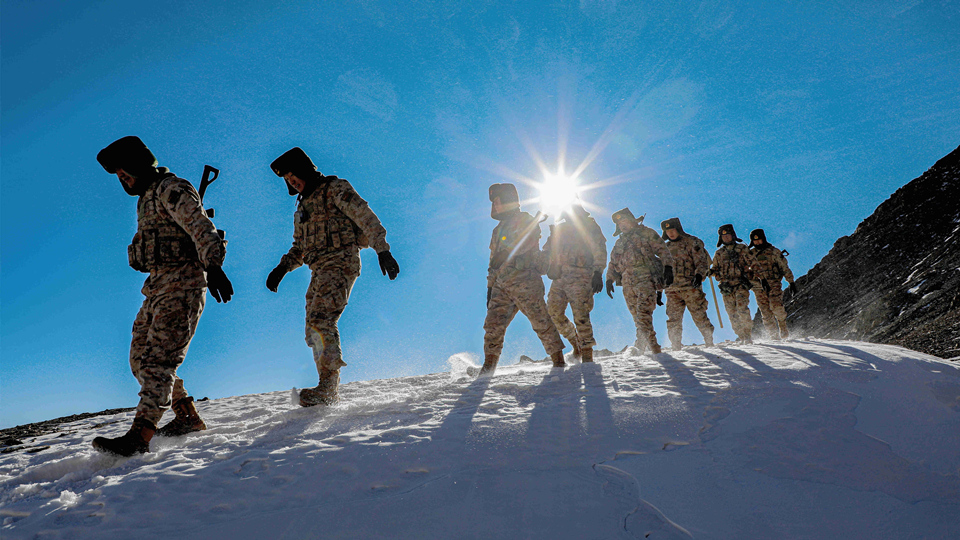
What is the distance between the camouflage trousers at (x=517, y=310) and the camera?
5816 mm

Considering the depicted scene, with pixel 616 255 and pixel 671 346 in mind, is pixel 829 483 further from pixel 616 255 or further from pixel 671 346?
pixel 671 346

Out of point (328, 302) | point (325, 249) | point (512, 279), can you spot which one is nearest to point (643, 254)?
point (512, 279)

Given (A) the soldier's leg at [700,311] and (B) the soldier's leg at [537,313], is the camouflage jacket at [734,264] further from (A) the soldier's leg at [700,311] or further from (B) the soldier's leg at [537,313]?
(B) the soldier's leg at [537,313]

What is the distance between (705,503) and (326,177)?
4.29 metres

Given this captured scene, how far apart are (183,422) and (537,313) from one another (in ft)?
12.0

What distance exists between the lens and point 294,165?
484cm

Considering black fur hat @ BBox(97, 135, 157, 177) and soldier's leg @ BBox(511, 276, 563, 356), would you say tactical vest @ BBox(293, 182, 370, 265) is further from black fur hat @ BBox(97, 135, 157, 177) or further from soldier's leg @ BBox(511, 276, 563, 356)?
soldier's leg @ BBox(511, 276, 563, 356)

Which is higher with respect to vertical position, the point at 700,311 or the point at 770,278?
the point at 770,278

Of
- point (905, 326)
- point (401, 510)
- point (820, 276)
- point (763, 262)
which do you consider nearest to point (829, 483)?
point (401, 510)

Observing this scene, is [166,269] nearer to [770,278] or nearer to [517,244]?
[517,244]

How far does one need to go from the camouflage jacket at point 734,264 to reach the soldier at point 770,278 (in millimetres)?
147

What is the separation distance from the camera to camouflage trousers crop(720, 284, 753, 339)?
1095cm

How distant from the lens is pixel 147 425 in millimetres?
3121

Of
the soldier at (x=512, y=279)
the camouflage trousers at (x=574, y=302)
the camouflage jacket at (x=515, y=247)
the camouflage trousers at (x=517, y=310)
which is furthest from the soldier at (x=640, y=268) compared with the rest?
the camouflage jacket at (x=515, y=247)
